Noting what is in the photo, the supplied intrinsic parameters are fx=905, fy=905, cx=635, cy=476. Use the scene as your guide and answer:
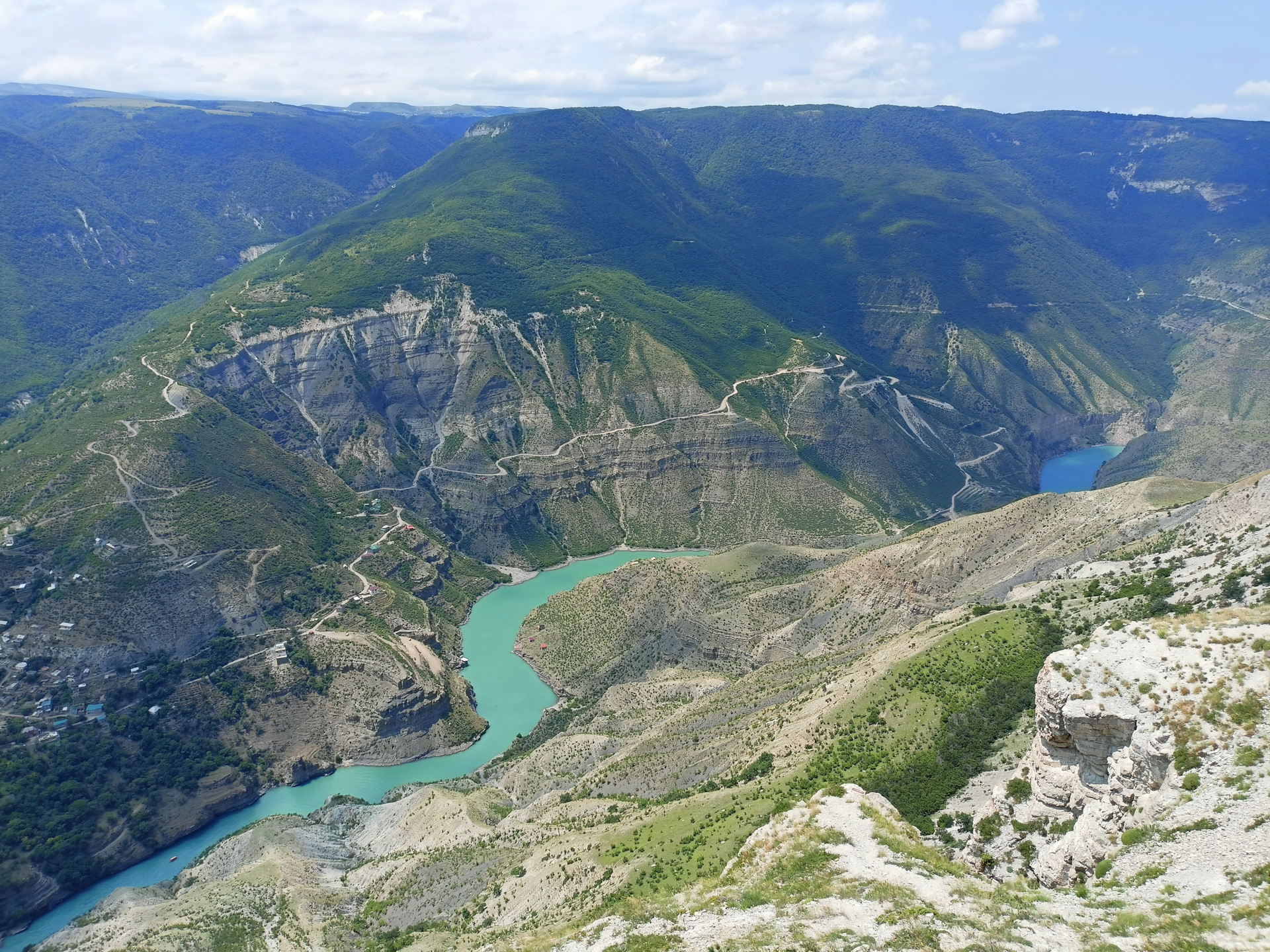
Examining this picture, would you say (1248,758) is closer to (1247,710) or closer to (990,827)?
(1247,710)

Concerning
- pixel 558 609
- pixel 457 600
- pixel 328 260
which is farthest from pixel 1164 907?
pixel 328 260

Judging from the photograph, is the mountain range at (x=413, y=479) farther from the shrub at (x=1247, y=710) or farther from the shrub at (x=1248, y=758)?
the shrub at (x=1248, y=758)

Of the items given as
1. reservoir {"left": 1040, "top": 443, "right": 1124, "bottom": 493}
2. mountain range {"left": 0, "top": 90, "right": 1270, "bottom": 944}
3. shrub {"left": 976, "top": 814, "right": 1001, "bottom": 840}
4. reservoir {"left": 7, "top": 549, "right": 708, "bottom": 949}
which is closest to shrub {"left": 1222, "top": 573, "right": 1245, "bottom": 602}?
shrub {"left": 976, "top": 814, "right": 1001, "bottom": 840}

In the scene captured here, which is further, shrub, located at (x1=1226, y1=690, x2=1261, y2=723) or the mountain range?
the mountain range

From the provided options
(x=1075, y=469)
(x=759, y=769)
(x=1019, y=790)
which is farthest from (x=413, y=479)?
(x=1075, y=469)

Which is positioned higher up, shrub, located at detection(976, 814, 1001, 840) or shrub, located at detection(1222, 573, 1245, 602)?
shrub, located at detection(1222, 573, 1245, 602)

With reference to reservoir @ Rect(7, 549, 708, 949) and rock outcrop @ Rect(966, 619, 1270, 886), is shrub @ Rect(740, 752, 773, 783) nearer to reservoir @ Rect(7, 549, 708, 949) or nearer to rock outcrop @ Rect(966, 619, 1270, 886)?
rock outcrop @ Rect(966, 619, 1270, 886)
